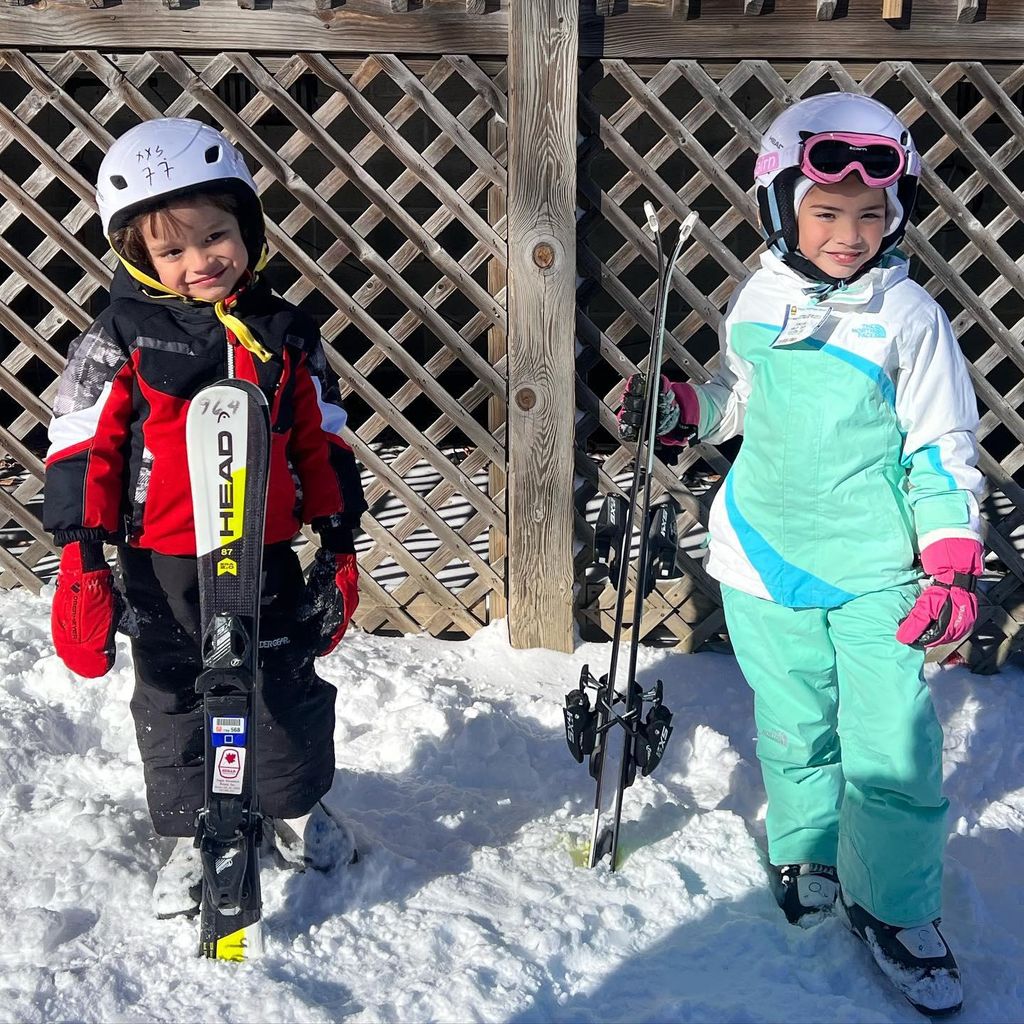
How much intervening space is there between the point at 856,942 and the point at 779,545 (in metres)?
0.82

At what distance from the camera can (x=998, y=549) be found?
3719 millimetres

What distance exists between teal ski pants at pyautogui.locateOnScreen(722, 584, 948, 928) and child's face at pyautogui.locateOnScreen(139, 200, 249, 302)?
1.25 metres

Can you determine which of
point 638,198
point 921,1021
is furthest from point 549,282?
point 638,198

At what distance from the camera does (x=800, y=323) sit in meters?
2.21

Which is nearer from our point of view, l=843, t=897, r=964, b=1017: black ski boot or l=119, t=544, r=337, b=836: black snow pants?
l=843, t=897, r=964, b=1017: black ski boot

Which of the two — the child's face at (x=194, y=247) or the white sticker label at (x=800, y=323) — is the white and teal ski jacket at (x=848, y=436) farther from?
the child's face at (x=194, y=247)

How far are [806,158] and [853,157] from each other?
9cm

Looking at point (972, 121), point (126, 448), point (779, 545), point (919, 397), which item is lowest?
point (779, 545)

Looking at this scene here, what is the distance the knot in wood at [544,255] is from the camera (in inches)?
135

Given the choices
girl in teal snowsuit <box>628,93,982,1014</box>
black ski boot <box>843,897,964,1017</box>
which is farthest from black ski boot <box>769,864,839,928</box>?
black ski boot <box>843,897,964,1017</box>

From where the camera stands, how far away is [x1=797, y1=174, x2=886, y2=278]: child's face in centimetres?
213

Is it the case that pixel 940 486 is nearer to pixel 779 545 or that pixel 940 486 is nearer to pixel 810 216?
pixel 779 545

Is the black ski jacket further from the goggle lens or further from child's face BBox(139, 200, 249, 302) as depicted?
the goggle lens

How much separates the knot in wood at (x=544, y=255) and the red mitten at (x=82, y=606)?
70.0 inches
